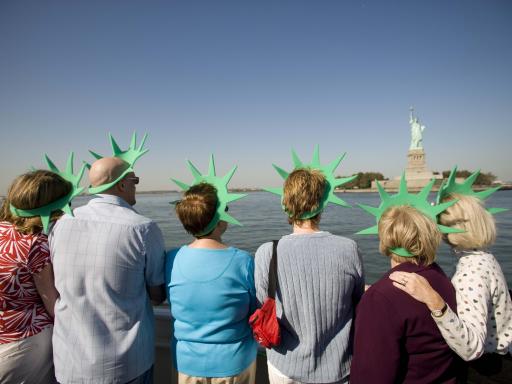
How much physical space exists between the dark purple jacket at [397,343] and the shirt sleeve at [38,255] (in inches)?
60.4

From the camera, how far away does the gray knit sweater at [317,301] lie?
138cm

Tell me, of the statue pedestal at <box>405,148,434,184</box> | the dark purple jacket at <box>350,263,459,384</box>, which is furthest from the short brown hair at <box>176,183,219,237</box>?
the statue pedestal at <box>405,148,434,184</box>

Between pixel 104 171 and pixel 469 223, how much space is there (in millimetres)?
1881

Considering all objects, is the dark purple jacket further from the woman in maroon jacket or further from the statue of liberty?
the statue of liberty

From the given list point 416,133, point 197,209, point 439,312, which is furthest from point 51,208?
point 416,133

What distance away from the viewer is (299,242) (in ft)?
4.67

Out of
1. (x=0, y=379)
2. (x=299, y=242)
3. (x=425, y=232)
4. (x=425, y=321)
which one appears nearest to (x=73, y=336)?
(x=0, y=379)

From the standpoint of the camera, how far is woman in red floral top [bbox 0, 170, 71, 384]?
4.84 feet

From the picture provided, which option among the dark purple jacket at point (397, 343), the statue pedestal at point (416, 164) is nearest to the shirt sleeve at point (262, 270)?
the dark purple jacket at point (397, 343)

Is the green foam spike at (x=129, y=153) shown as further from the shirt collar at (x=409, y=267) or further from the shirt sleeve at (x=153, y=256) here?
the shirt collar at (x=409, y=267)

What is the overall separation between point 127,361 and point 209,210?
2.73 ft

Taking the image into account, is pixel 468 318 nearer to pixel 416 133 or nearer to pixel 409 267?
pixel 409 267

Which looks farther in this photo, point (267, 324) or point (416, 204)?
point (416, 204)

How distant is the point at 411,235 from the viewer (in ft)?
4.18
